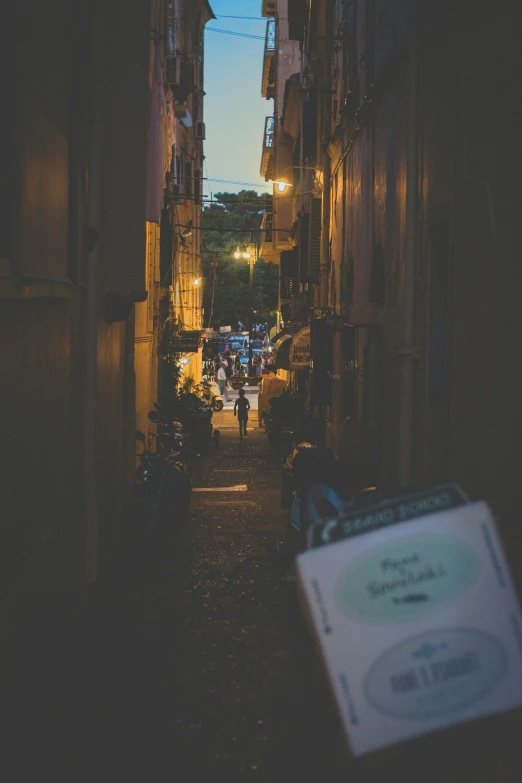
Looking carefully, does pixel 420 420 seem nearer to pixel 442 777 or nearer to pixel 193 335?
pixel 442 777

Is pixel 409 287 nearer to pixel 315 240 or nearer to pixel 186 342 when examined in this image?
pixel 315 240

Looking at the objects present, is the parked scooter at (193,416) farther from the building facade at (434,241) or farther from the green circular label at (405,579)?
the green circular label at (405,579)

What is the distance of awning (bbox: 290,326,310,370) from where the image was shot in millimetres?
24203

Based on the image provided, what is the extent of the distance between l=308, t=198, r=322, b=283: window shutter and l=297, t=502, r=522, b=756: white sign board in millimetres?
19136

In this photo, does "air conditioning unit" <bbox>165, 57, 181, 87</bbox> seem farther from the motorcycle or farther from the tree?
the tree

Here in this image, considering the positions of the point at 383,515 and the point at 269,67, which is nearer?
the point at 383,515

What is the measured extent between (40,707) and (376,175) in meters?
8.83

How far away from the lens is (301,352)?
24344 mm

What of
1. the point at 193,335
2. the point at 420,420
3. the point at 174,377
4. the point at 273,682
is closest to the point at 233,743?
the point at 273,682

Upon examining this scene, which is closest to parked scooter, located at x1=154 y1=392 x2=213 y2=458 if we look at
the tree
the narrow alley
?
the narrow alley

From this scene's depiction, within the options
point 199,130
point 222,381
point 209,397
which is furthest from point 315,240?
point 199,130

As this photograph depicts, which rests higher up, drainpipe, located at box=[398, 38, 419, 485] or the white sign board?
drainpipe, located at box=[398, 38, 419, 485]

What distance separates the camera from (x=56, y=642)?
24.5ft

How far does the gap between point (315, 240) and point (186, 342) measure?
6.31 meters
